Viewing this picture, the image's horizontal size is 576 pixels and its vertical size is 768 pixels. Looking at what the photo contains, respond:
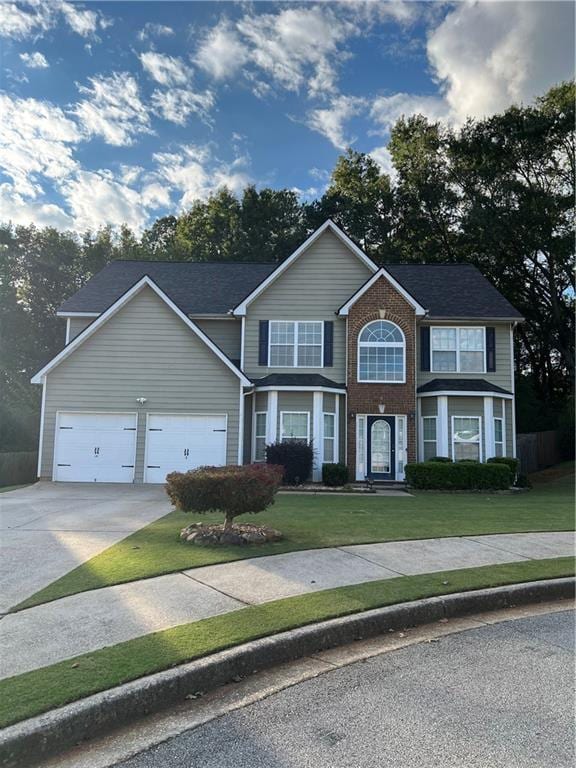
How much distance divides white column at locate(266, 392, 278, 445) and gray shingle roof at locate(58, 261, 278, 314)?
4.55 metres

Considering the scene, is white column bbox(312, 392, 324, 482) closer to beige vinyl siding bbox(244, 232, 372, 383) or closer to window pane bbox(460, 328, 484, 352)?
beige vinyl siding bbox(244, 232, 372, 383)

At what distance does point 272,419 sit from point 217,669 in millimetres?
14489

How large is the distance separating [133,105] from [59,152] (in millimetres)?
2454

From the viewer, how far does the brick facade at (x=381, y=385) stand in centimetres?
1919

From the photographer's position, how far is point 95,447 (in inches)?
700

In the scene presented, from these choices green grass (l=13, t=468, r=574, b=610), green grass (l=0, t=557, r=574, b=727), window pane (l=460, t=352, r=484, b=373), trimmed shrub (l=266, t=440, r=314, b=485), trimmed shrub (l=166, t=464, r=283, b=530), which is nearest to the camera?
green grass (l=0, t=557, r=574, b=727)

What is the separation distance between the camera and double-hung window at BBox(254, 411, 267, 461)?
745 inches

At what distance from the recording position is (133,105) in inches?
594

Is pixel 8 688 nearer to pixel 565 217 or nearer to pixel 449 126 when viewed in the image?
pixel 565 217

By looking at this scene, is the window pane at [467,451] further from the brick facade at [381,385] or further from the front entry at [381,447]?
the front entry at [381,447]

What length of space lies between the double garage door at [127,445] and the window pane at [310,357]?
3.97 meters

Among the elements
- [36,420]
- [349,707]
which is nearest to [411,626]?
[349,707]

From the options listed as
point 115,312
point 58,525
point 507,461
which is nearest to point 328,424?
point 507,461

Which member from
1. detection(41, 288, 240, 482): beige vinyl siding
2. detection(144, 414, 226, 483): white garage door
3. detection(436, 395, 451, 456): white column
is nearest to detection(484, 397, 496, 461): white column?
detection(436, 395, 451, 456): white column
